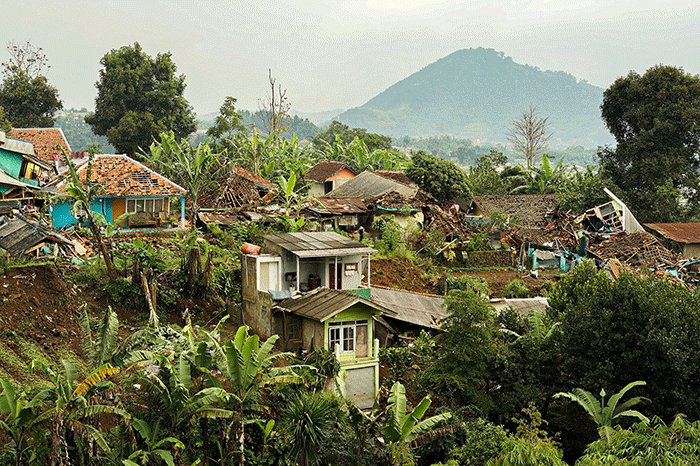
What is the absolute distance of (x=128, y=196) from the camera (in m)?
25.5

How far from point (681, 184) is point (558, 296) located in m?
24.9

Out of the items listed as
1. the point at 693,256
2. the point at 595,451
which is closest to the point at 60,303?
the point at 595,451

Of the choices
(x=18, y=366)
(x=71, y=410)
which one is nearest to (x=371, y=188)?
(x=18, y=366)

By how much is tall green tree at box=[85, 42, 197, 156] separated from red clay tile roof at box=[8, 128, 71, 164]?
384 cm

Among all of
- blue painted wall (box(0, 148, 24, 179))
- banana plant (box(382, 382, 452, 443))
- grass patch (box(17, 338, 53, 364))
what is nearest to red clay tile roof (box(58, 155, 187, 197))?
blue painted wall (box(0, 148, 24, 179))

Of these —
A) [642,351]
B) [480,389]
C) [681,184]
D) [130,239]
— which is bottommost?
[480,389]

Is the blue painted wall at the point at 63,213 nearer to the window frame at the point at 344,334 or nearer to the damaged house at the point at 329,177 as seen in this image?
the window frame at the point at 344,334

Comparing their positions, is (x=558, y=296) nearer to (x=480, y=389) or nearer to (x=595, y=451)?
(x=480, y=389)

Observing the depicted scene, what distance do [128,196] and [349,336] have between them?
1290cm

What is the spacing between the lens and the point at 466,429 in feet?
46.9

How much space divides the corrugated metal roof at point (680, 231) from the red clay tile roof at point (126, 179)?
982 inches

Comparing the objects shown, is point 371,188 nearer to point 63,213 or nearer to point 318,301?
point 63,213

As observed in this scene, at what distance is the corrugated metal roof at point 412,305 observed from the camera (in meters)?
20.9

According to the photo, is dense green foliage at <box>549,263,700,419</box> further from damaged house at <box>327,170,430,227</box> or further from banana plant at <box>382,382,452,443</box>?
damaged house at <box>327,170,430,227</box>
